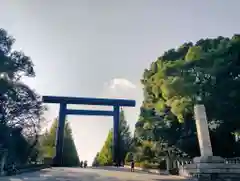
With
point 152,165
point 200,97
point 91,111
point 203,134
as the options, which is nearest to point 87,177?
point 203,134

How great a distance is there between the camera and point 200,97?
18.6m

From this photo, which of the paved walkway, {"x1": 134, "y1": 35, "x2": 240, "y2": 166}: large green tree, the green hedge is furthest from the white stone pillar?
the green hedge

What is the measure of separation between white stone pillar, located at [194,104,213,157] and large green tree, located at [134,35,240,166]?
8.88 ft

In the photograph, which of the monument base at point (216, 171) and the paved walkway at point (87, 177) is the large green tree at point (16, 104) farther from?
the monument base at point (216, 171)

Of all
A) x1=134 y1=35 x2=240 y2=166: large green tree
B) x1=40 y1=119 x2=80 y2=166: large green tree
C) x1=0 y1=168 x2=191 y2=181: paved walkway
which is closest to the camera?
x1=0 y1=168 x2=191 y2=181: paved walkway

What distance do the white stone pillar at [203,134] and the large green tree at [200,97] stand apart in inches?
107

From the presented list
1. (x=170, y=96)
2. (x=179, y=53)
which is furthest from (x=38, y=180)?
(x=179, y=53)

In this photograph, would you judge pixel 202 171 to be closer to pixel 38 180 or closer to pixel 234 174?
pixel 234 174

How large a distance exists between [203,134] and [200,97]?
4086 mm

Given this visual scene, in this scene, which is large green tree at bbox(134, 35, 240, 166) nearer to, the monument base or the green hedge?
the green hedge

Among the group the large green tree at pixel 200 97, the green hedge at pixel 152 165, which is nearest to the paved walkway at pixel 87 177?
the large green tree at pixel 200 97

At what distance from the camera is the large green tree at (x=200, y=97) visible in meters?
18.5

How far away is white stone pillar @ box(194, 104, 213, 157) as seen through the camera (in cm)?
1438

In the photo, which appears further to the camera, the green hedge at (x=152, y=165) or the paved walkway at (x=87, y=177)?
the green hedge at (x=152, y=165)
